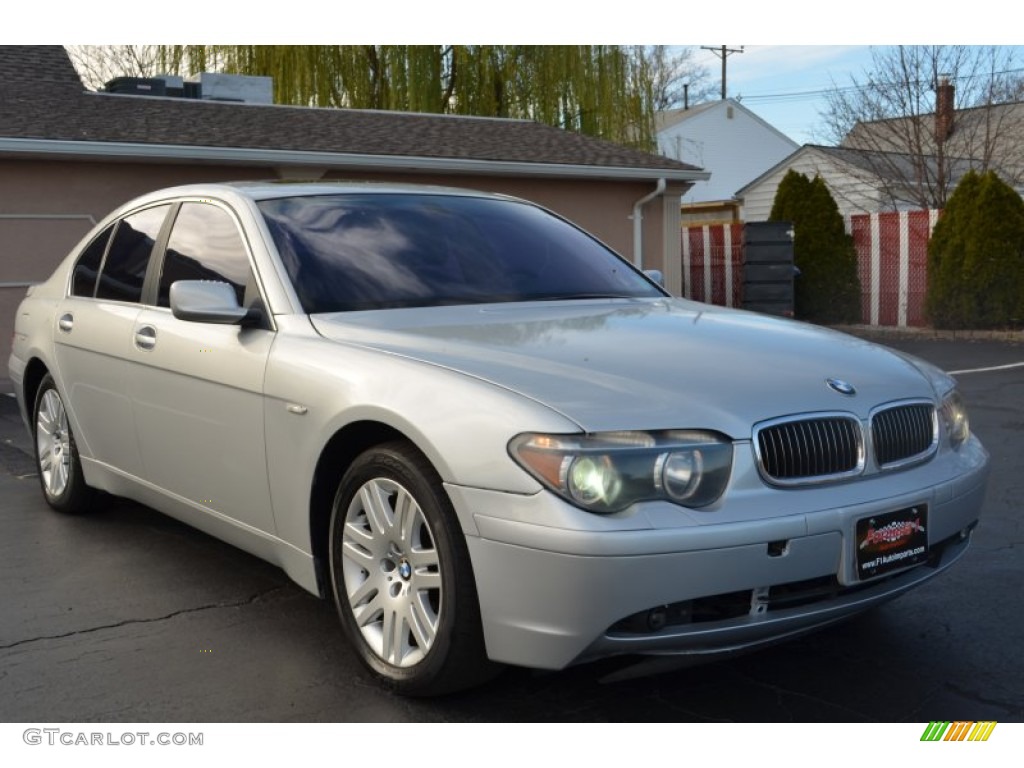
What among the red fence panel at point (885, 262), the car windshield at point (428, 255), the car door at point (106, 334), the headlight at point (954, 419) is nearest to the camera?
the headlight at point (954, 419)

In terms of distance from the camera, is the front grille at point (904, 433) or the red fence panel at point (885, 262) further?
the red fence panel at point (885, 262)

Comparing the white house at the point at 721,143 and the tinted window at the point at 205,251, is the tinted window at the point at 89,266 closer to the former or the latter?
the tinted window at the point at 205,251

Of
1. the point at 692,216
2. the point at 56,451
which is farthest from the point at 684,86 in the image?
the point at 56,451

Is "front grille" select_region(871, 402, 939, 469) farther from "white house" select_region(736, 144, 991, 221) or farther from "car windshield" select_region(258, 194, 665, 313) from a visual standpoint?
"white house" select_region(736, 144, 991, 221)

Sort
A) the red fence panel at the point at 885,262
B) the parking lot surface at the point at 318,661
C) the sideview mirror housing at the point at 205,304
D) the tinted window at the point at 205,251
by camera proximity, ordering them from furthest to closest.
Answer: the red fence panel at the point at 885,262 → the tinted window at the point at 205,251 → the sideview mirror housing at the point at 205,304 → the parking lot surface at the point at 318,661

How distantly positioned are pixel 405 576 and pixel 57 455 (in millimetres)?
3210

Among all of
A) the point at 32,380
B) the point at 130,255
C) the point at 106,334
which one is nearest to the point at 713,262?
the point at 32,380

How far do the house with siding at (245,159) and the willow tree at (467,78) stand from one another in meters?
4.21

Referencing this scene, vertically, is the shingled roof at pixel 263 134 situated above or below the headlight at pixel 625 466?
above

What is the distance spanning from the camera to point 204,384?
4.34m

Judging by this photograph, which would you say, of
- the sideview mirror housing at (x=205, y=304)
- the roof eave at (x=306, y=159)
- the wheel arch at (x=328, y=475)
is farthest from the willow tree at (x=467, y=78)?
the wheel arch at (x=328, y=475)

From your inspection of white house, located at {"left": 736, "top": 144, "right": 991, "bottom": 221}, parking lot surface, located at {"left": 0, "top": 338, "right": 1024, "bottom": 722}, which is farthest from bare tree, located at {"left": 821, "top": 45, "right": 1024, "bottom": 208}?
parking lot surface, located at {"left": 0, "top": 338, "right": 1024, "bottom": 722}

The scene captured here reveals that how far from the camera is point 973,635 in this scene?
160 inches

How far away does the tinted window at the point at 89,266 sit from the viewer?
568cm
